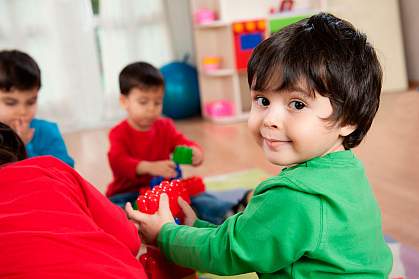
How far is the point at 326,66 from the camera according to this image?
75cm

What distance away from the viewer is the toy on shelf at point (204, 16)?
345cm

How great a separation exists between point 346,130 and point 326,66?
0.37 ft

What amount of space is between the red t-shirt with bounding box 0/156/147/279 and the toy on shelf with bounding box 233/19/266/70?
2.58 m

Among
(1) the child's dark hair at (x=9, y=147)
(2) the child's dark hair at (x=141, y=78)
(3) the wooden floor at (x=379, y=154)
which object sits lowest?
(3) the wooden floor at (x=379, y=154)

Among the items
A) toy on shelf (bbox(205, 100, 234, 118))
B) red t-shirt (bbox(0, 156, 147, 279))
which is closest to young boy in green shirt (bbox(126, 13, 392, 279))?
red t-shirt (bbox(0, 156, 147, 279))

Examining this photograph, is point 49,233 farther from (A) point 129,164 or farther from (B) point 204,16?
(B) point 204,16

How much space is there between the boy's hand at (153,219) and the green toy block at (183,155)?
675 mm

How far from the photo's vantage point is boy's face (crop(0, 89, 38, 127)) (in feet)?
4.95

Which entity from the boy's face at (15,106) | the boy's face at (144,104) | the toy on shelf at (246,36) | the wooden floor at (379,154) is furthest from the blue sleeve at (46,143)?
the toy on shelf at (246,36)

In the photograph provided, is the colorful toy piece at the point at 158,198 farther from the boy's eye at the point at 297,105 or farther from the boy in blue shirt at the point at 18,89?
the boy in blue shirt at the point at 18,89

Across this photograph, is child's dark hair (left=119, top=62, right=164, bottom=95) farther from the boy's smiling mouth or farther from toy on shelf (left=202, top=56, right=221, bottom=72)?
toy on shelf (left=202, top=56, right=221, bottom=72)

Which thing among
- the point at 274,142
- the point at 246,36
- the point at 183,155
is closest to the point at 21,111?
the point at 183,155

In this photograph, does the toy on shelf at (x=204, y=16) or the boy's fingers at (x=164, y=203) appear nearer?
the boy's fingers at (x=164, y=203)

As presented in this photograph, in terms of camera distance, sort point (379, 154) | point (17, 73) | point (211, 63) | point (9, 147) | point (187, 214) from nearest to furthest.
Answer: point (9, 147) < point (187, 214) < point (17, 73) < point (379, 154) < point (211, 63)
